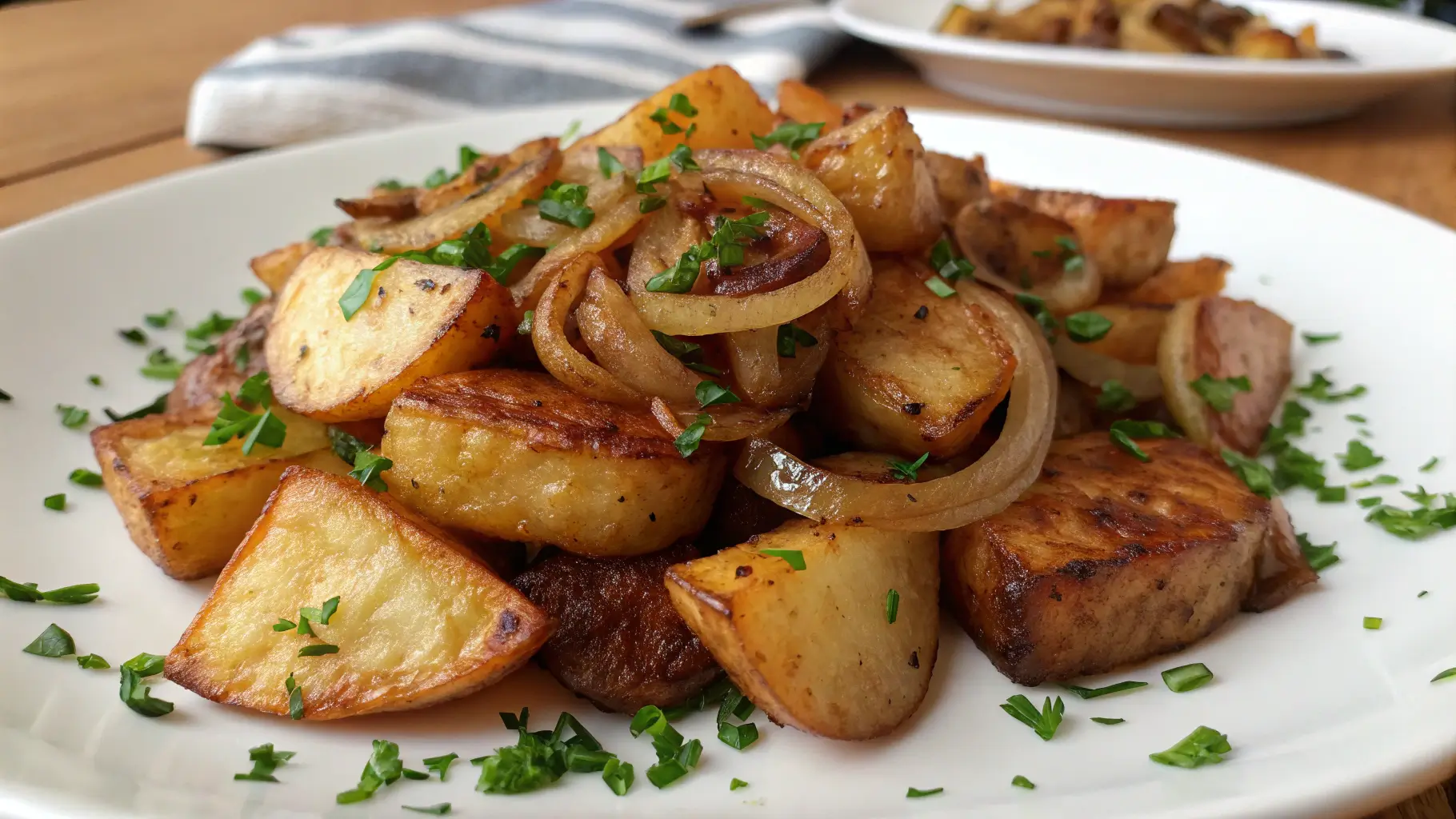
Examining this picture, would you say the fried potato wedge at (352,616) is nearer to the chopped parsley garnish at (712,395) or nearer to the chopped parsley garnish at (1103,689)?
the chopped parsley garnish at (712,395)

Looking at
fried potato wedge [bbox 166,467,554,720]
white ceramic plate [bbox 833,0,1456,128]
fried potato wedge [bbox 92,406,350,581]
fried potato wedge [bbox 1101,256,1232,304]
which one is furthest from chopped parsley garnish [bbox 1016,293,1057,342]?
white ceramic plate [bbox 833,0,1456,128]

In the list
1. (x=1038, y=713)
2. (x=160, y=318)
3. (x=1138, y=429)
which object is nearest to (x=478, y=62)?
(x=160, y=318)

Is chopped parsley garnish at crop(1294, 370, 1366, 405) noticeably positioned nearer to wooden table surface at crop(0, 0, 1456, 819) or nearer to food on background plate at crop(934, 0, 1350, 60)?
wooden table surface at crop(0, 0, 1456, 819)

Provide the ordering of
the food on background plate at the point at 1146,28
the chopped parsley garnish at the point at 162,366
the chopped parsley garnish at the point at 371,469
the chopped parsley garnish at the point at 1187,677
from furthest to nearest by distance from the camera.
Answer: the food on background plate at the point at 1146,28 → the chopped parsley garnish at the point at 162,366 → the chopped parsley garnish at the point at 371,469 → the chopped parsley garnish at the point at 1187,677

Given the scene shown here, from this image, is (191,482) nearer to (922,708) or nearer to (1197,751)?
(922,708)

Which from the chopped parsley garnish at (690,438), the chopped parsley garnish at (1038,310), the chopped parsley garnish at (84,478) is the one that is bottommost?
the chopped parsley garnish at (84,478)

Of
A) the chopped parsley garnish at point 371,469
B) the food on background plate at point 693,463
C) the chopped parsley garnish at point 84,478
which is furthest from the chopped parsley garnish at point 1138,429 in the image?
the chopped parsley garnish at point 84,478

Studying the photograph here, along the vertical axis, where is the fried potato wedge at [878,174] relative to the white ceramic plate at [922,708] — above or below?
above

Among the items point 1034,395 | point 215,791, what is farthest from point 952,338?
point 215,791
